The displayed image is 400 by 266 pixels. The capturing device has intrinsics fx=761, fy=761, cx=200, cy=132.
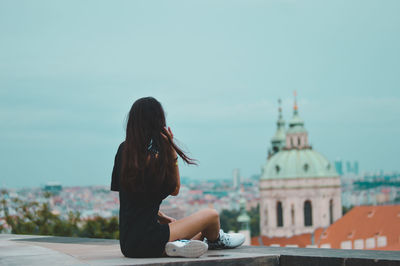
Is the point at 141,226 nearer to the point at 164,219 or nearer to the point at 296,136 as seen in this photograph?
the point at 164,219

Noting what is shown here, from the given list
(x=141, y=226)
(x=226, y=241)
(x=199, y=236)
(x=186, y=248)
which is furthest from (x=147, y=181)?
(x=226, y=241)

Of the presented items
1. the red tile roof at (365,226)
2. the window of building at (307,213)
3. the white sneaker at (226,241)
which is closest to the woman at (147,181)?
the white sneaker at (226,241)

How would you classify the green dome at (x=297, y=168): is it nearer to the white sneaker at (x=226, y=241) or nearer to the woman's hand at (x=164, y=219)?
the white sneaker at (x=226, y=241)

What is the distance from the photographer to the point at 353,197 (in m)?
173

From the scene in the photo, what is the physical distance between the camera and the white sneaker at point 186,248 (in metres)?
4.98

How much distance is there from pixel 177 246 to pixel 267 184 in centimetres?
7488

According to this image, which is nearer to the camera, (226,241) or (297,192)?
(226,241)

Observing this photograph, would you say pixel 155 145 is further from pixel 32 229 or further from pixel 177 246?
pixel 32 229

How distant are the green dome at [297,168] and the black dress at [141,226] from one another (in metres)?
74.7

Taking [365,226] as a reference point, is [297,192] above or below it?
Result: above

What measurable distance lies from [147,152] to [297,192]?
74.8 m

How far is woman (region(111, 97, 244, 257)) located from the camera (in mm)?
4914

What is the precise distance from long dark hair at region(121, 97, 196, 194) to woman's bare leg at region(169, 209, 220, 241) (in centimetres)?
29

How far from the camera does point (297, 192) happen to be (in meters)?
78.8
